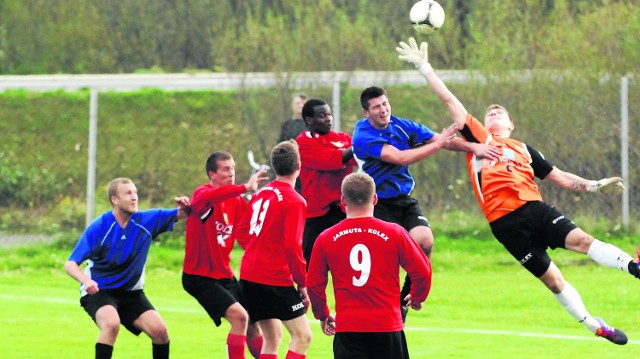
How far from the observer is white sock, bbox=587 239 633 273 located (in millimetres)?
10531

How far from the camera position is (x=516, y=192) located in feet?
35.6

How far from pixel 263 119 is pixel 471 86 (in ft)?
11.0

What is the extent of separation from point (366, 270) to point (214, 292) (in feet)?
9.21

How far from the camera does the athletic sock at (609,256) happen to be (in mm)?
10524

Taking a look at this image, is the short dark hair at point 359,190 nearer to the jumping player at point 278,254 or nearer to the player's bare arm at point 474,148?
the jumping player at point 278,254

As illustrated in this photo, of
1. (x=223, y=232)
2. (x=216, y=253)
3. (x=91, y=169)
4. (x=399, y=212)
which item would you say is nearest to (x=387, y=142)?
(x=399, y=212)

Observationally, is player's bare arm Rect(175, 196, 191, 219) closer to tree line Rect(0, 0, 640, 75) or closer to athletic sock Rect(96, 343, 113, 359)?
athletic sock Rect(96, 343, 113, 359)

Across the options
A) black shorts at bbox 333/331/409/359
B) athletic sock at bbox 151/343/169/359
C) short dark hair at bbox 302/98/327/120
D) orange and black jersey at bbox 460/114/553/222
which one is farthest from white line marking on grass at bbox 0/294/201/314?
black shorts at bbox 333/331/409/359

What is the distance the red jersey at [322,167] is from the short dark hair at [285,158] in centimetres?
174

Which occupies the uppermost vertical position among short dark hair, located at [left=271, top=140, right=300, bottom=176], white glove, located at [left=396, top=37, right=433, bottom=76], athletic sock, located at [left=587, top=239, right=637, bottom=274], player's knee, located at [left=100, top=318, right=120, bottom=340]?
white glove, located at [left=396, top=37, right=433, bottom=76]

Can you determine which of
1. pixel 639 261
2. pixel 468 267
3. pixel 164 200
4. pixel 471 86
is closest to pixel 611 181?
pixel 639 261

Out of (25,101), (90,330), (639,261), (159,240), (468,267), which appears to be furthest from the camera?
(25,101)

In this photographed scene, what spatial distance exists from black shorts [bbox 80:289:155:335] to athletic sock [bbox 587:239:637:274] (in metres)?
3.73

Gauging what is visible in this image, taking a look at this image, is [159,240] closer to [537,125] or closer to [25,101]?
[25,101]
